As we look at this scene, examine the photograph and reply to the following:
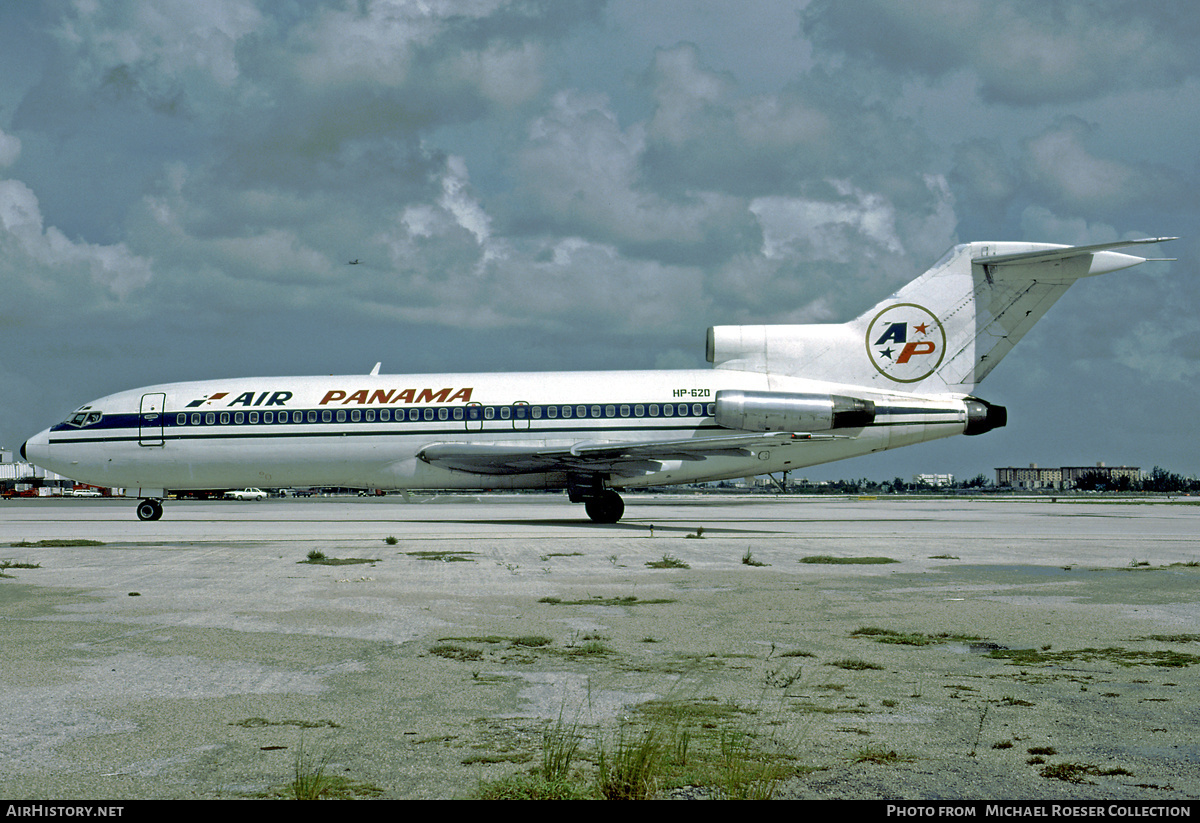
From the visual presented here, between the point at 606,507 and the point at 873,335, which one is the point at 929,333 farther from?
the point at 606,507

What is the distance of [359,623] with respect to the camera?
9266 mm

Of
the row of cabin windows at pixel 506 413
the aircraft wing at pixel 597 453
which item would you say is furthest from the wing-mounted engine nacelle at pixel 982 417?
the row of cabin windows at pixel 506 413

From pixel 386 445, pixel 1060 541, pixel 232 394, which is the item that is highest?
pixel 232 394

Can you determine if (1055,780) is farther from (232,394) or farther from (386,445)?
(232,394)

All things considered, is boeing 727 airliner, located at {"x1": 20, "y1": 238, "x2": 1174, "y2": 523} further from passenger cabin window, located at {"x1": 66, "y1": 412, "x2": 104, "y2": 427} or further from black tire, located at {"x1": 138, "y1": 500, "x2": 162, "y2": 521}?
passenger cabin window, located at {"x1": 66, "y1": 412, "x2": 104, "y2": 427}

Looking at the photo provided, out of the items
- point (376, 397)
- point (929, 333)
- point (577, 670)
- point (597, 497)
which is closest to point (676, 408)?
point (597, 497)

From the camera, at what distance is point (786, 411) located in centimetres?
2664

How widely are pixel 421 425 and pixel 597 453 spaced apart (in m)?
5.59

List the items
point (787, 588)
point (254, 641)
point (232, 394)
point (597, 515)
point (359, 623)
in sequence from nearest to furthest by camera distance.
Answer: point (254, 641) → point (359, 623) → point (787, 588) → point (597, 515) → point (232, 394)

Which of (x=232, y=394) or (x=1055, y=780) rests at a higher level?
(x=232, y=394)
